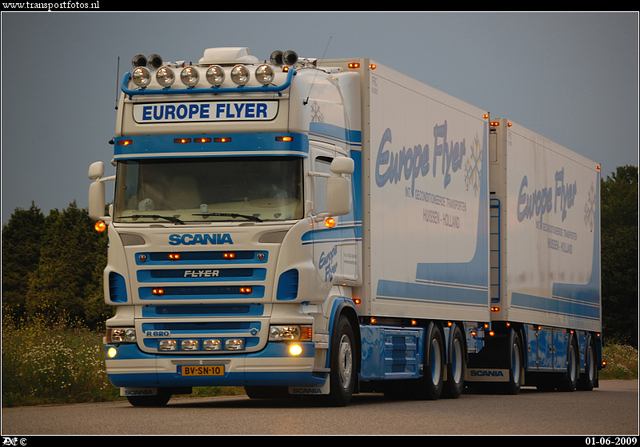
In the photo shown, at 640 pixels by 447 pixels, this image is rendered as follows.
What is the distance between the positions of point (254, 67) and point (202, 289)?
2894 millimetres

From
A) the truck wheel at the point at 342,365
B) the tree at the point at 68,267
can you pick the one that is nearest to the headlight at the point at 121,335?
the truck wheel at the point at 342,365

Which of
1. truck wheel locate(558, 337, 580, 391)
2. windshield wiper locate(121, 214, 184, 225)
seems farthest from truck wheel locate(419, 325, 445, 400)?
truck wheel locate(558, 337, 580, 391)

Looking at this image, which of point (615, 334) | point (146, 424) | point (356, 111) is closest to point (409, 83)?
point (356, 111)

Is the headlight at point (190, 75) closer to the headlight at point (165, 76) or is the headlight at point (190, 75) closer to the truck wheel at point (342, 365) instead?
the headlight at point (165, 76)

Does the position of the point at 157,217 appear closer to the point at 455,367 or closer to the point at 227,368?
the point at 227,368

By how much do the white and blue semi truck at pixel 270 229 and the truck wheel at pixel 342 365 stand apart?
30mm

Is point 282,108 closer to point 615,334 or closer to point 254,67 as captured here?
point 254,67

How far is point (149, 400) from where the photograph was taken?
14.5m

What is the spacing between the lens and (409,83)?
55.9ft

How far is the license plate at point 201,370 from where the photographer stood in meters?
13.2

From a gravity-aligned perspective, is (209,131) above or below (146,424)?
above

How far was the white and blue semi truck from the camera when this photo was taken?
1323 centimetres

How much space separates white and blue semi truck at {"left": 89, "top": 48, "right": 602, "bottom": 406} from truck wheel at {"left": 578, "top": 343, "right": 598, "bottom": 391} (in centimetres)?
978
